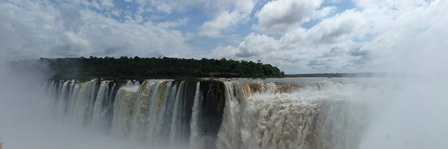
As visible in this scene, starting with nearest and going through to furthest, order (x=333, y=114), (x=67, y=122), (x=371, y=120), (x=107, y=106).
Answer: (x=371, y=120) < (x=333, y=114) < (x=107, y=106) < (x=67, y=122)

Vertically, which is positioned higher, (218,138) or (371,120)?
(371,120)

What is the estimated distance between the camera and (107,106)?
18719mm

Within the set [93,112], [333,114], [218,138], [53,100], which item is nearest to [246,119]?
[218,138]

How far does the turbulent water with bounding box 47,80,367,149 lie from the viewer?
397 inches

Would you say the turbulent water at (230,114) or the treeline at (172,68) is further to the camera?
the treeline at (172,68)

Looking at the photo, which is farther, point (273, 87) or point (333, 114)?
point (273, 87)

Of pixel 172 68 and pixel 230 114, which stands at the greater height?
pixel 172 68

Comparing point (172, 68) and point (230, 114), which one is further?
point (172, 68)

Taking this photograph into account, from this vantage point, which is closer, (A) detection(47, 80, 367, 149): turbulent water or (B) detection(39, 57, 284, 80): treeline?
(A) detection(47, 80, 367, 149): turbulent water

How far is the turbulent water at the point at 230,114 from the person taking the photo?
1008cm

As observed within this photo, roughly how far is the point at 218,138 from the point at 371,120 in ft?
17.2

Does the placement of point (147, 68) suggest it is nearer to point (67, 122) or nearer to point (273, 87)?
point (67, 122)

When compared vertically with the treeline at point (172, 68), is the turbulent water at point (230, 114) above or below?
below

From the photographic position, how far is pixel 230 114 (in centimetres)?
1293
